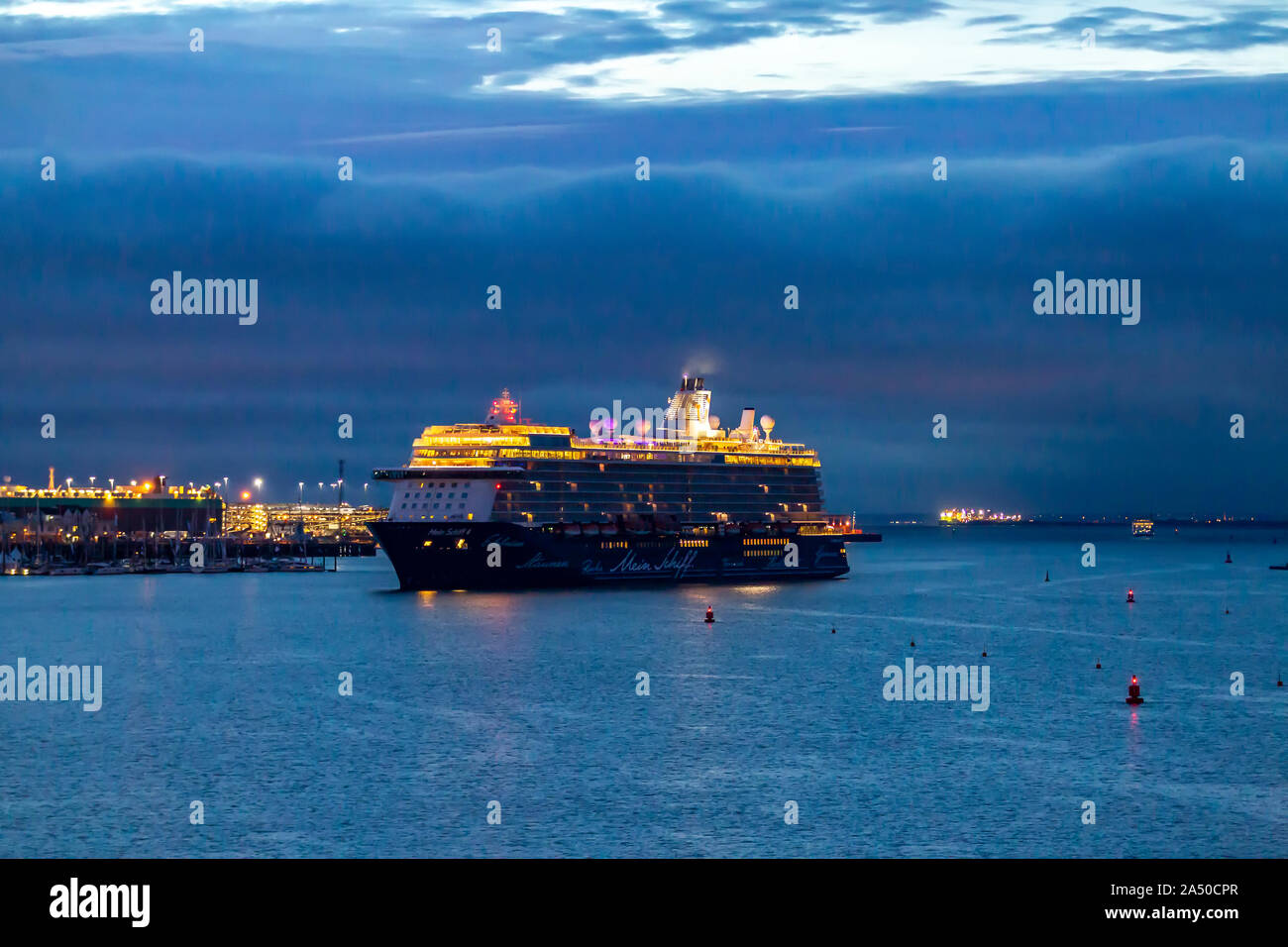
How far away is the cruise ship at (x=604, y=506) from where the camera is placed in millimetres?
102750

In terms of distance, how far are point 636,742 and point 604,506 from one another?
221ft

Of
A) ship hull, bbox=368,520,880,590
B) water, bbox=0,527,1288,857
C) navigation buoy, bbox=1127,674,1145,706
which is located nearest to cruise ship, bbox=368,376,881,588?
ship hull, bbox=368,520,880,590

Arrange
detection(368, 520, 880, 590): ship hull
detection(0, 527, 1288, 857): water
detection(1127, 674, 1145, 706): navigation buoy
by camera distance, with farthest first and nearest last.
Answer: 1. detection(368, 520, 880, 590): ship hull
2. detection(1127, 674, 1145, 706): navigation buoy
3. detection(0, 527, 1288, 857): water

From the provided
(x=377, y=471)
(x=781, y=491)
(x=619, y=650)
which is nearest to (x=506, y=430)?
(x=377, y=471)

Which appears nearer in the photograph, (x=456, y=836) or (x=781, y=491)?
(x=456, y=836)

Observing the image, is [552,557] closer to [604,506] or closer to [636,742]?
[604,506]

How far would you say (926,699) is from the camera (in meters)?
55.2

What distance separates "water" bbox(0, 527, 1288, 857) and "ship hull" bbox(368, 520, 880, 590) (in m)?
10.5

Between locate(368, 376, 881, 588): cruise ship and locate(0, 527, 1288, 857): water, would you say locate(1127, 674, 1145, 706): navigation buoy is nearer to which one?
A: locate(0, 527, 1288, 857): water

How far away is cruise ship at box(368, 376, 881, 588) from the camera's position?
103m

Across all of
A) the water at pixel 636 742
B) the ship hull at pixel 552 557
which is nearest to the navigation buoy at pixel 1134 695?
the water at pixel 636 742

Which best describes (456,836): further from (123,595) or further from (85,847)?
(123,595)

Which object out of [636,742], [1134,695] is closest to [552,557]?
[1134,695]
